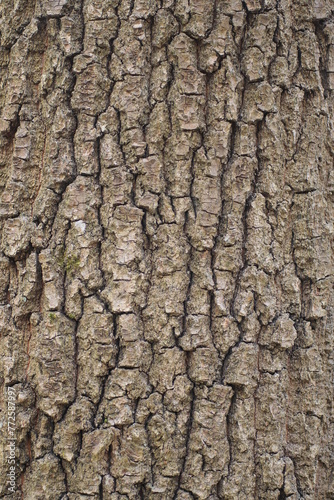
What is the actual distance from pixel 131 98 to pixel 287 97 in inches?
22.0

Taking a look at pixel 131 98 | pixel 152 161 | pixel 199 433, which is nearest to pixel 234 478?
pixel 199 433

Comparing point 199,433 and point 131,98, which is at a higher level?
point 131,98

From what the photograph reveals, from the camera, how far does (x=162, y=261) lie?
1.62 meters

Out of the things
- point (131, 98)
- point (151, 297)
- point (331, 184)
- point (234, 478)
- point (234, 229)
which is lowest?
point (234, 478)

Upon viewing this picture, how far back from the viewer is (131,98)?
5.39 ft

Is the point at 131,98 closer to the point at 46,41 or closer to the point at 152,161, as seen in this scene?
the point at 152,161

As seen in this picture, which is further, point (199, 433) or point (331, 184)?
point (331, 184)

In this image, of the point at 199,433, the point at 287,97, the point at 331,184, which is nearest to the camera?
the point at 199,433

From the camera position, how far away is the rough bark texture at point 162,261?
5.28ft

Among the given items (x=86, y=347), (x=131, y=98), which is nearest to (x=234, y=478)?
(x=86, y=347)

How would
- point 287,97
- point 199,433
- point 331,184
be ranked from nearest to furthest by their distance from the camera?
point 199,433 → point 287,97 → point 331,184

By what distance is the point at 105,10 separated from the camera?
1.66 meters

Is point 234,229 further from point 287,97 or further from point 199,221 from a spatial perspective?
point 287,97

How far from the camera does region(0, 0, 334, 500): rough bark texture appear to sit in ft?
5.28
